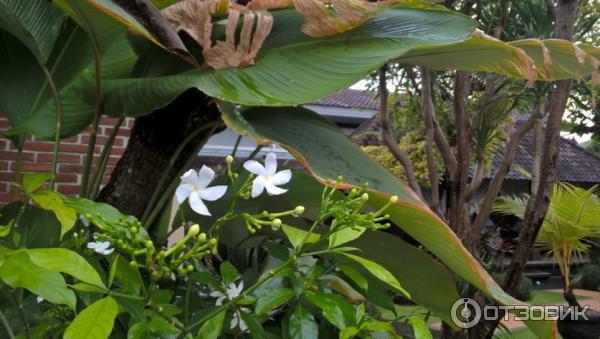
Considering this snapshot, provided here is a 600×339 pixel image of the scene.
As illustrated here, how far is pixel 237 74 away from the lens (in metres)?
0.94

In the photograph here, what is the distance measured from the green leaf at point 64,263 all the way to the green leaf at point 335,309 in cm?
30

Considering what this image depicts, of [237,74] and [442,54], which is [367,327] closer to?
[237,74]

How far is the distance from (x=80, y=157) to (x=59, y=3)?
101 inches

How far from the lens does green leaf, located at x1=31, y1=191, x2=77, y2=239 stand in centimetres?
77

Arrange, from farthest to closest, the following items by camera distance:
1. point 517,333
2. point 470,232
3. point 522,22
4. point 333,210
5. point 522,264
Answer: point 517,333, point 522,22, point 470,232, point 522,264, point 333,210

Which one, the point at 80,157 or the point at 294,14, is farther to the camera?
the point at 80,157

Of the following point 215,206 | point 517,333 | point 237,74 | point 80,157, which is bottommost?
point 517,333

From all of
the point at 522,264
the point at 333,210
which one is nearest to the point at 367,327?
the point at 333,210

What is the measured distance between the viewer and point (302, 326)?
0.78 meters

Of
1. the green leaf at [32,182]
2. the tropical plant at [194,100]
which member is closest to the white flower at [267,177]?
the tropical plant at [194,100]

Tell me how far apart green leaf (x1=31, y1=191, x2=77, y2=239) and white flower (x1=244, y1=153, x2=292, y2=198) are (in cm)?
27

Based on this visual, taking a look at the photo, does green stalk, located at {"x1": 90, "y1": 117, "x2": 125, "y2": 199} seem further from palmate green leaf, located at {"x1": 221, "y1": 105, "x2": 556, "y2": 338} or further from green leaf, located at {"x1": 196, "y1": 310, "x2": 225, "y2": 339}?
green leaf, located at {"x1": 196, "y1": 310, "x2": 225, "y2": 339}

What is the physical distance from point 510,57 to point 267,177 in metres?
0.60

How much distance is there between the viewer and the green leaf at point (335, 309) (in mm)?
760
